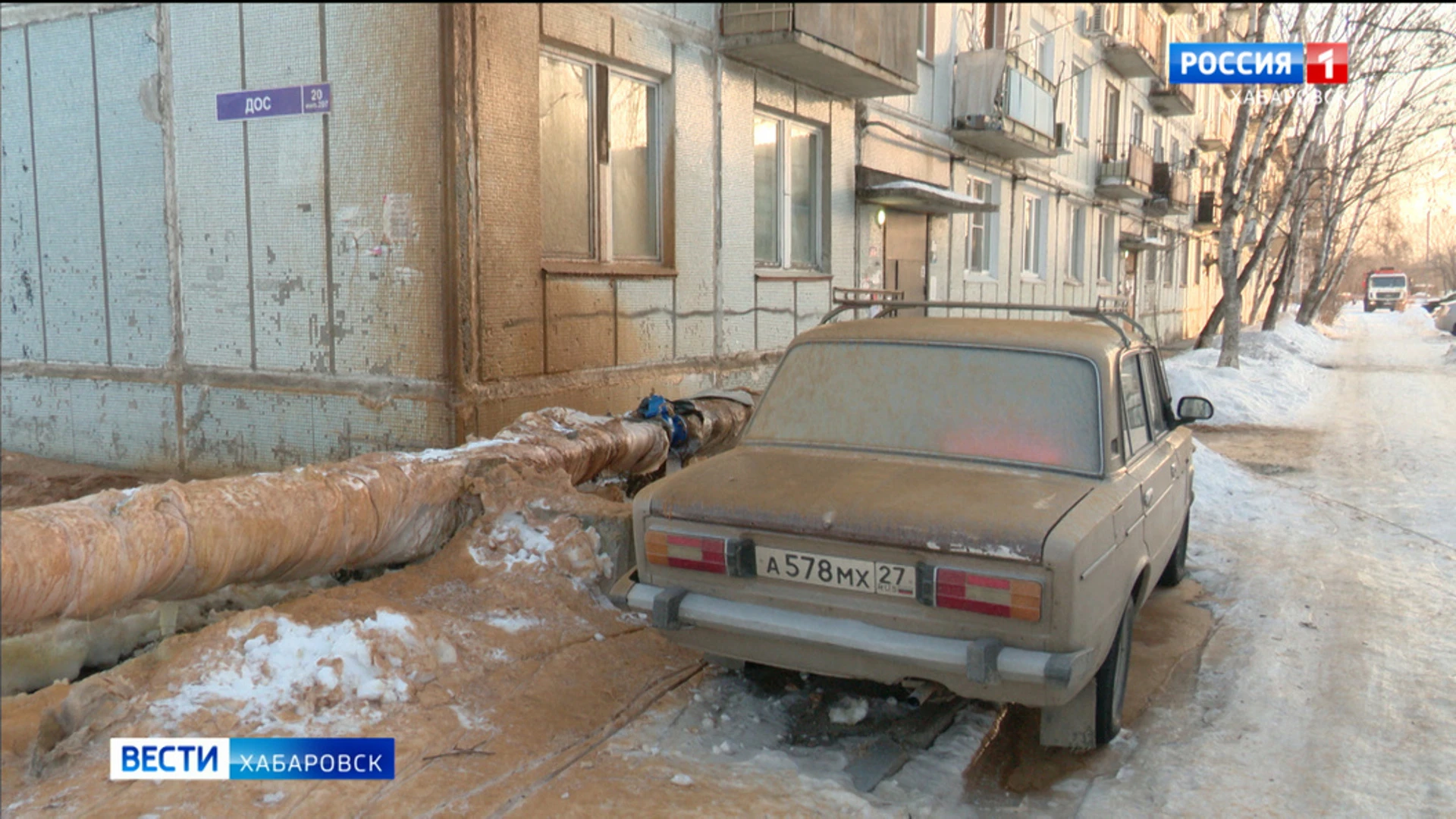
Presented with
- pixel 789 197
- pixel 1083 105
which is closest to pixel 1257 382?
pixel 1083 105

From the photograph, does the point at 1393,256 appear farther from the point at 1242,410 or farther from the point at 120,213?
the point at 120,213

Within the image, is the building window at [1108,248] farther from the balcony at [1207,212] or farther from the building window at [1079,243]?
the balcony at [1207,212]

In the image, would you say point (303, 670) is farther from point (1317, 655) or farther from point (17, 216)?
point (17, 216)

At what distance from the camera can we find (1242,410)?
14.0m

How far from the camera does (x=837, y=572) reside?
342 centimetres

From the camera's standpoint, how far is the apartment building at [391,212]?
634 cm

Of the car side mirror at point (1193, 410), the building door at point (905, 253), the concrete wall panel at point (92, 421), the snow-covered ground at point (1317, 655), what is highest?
the building door at point (905, 253)

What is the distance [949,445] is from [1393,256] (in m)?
104

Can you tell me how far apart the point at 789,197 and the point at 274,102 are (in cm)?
550

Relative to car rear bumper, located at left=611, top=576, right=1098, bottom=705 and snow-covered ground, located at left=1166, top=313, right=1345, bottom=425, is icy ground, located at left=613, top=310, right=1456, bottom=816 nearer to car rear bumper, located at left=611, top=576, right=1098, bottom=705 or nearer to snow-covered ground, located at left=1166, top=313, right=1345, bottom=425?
car rear bumper, located at left=611, top=576, right=1098, bottom=705

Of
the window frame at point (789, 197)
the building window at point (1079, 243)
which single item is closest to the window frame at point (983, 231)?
the window frame at point (789, 197)

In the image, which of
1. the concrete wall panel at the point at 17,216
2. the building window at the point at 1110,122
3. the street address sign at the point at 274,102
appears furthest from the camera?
the building window at the point at 1110,122

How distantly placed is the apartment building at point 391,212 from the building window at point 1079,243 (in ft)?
41.1

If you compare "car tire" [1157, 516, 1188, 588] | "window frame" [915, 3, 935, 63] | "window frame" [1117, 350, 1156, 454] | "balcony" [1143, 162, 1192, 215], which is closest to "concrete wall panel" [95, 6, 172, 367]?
"window frame" [1117, 350, 1156, 454]
